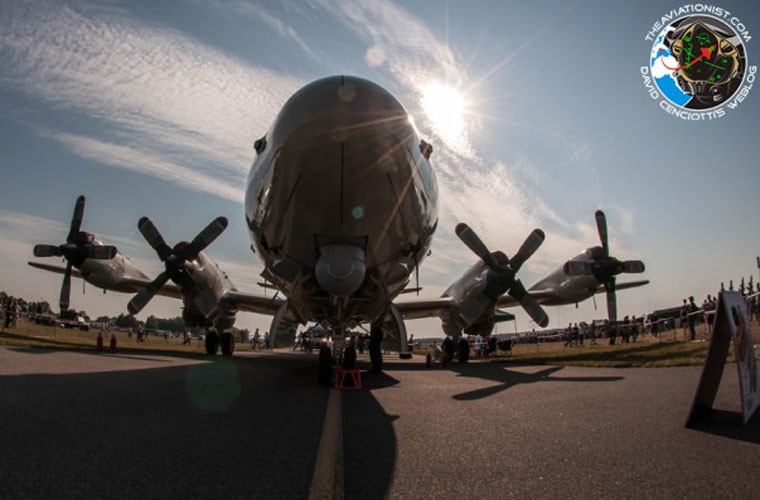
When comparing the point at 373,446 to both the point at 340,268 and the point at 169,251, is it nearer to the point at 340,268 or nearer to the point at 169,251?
the point at 340,268

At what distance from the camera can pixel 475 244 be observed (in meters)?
14.8

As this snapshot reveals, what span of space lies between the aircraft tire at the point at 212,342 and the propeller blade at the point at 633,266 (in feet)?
52.4

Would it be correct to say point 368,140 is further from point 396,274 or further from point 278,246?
point 396,274

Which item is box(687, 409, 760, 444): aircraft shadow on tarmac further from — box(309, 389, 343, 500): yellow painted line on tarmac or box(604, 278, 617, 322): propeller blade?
box(604, 278, 617, 322): propeller blade

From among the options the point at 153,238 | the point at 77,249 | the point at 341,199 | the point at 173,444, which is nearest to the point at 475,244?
the point at 341,199

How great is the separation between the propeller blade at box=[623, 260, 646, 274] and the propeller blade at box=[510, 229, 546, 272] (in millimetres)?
4209

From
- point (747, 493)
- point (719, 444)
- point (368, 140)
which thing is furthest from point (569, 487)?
point (368, 140)

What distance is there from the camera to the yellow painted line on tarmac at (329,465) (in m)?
2.20

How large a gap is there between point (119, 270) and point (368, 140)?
14642mm

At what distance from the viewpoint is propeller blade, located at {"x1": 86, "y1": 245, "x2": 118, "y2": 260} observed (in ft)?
53.9

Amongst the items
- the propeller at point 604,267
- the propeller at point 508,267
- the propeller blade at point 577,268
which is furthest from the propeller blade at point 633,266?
the propeller at point 508,267

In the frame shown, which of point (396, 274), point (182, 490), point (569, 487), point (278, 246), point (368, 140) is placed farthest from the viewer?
point (396, 274)

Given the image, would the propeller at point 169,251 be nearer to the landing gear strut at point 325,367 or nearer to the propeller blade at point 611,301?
the landing gear strut at point 325,367

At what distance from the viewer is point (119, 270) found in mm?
17359
